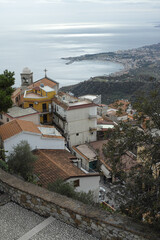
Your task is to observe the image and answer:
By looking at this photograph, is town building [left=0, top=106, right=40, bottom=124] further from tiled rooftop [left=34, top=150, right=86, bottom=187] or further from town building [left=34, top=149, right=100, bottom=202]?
town building [left=34, top=149, right=100, bottom=202]

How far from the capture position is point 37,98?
79.6ft

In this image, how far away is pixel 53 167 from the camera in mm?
11938

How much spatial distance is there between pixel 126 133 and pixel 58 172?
5.85 meters

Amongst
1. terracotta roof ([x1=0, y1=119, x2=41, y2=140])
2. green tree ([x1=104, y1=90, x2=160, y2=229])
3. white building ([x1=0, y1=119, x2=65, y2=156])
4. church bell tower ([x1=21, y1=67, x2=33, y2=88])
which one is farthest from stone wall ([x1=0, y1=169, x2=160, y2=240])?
church bell tower ([x1=21, y1=67, x2=33, y2=88])

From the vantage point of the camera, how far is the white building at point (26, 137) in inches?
496

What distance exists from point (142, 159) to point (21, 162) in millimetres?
5878

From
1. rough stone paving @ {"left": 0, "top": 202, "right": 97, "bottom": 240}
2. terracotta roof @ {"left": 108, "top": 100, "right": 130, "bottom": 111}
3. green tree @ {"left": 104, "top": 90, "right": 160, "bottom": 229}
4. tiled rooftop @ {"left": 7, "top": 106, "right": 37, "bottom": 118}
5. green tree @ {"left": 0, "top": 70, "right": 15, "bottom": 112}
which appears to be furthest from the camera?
tiled rooftop @ {"left": 7, "top": 106, "right": 37, "bottom": 118}

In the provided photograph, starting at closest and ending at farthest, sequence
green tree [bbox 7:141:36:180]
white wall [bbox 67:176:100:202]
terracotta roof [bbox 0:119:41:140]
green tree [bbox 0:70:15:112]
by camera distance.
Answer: green tree [bbox 7:141:36:180] < white wall [bbox 67:176:100:202] < terracotta roof [bbox 0:119:41:140] < green tree [bbox 0:70:15:112]

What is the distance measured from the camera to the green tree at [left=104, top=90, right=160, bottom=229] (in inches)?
209

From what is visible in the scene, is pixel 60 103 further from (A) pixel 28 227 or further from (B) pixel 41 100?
(A) pixel 28 227

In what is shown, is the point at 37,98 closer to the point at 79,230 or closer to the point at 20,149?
the point at 20,149

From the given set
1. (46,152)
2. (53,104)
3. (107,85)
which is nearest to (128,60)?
(107,85)

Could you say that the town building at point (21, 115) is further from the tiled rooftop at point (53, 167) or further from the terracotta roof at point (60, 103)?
the tiled rooftop at point (53, 167)

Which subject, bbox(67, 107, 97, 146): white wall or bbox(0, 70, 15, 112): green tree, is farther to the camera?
bbox(67, 107, 97, 146): white wall
